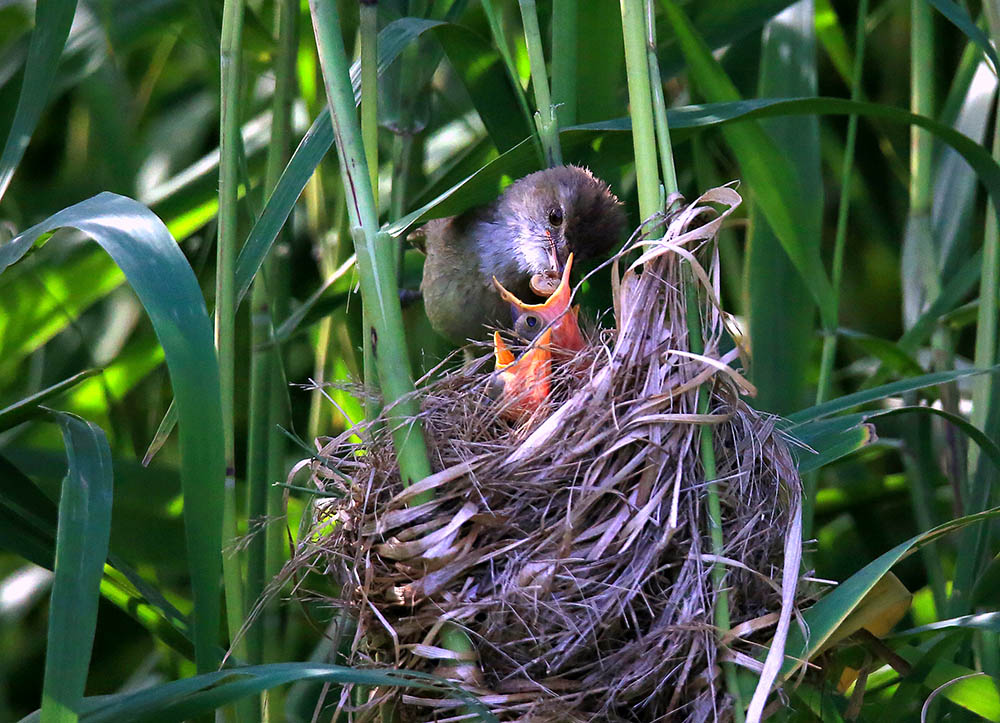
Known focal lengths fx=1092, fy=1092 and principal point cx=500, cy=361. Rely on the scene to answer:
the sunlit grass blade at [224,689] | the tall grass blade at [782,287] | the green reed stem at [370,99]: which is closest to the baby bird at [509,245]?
the tall grass blade at [782,287]

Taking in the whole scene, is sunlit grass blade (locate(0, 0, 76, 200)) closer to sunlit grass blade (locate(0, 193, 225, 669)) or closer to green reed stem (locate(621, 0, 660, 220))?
sunlit grass blade (locate(0, 193, 225, 669))

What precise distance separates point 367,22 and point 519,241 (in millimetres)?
1072

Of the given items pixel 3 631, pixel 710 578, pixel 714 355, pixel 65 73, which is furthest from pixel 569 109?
pixel 3 631

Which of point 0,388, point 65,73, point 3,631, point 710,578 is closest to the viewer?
point 710,578

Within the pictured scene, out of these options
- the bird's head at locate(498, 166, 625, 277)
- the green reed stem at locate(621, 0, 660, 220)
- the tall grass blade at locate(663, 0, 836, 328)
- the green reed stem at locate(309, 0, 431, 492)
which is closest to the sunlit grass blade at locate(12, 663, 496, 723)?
the green reed stem at locate(309, 0, 431, 492)

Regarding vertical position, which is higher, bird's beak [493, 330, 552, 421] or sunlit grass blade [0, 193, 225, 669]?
sunlit grass blade [0, 193, 225, 669]

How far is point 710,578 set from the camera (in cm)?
135

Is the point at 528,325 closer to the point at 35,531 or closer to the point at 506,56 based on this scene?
the point at 506,56

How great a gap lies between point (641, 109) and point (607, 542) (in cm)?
54

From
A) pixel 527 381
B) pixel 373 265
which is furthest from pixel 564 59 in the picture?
pixel 373 265

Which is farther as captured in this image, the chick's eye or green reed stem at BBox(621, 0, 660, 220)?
the chick's eye

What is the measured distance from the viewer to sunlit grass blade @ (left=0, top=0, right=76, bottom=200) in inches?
62.8

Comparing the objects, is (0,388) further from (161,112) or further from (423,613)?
(423,613)

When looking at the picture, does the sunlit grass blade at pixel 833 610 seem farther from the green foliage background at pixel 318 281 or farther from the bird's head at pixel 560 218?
the bird's head at pixel 560 218
